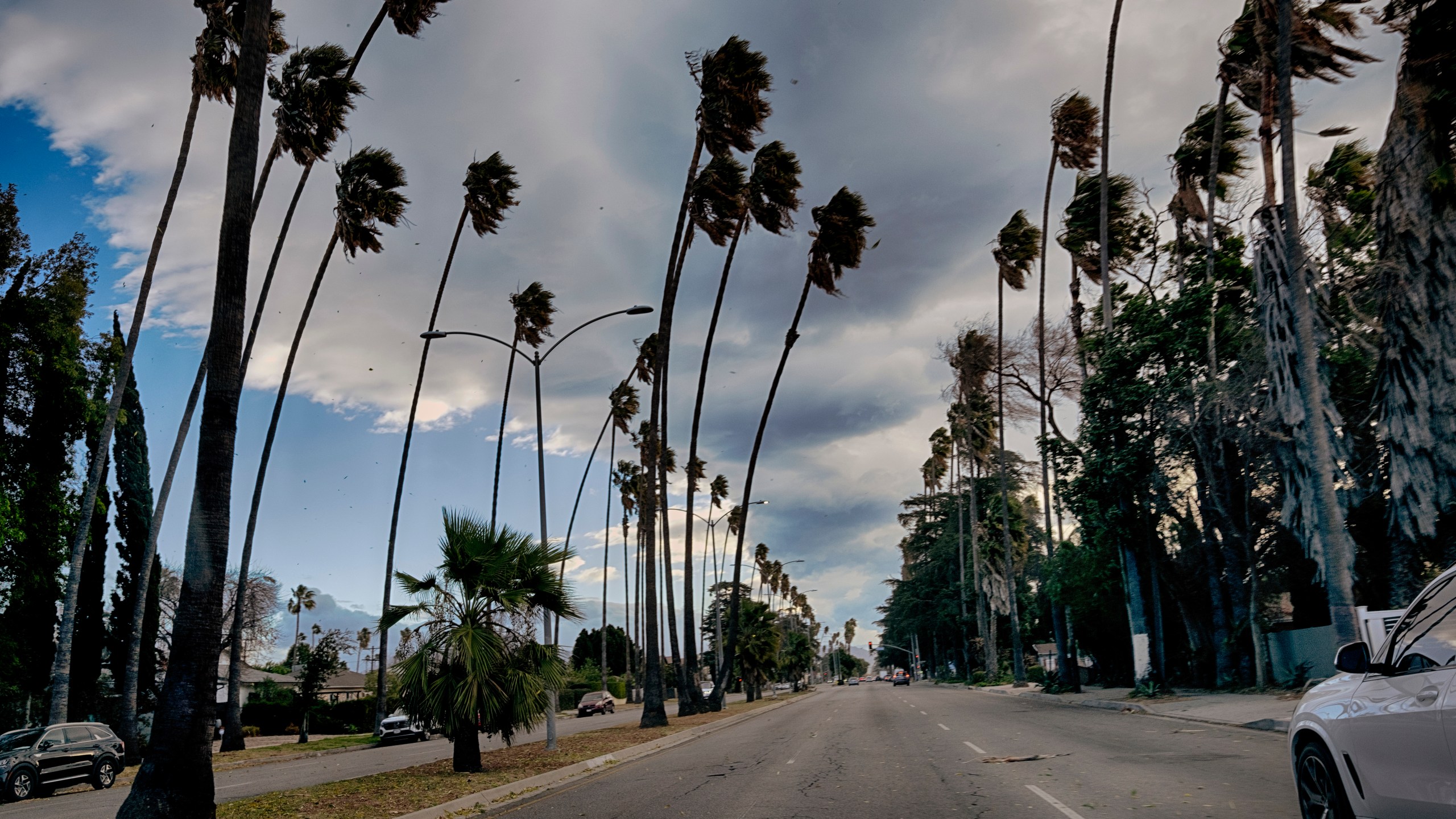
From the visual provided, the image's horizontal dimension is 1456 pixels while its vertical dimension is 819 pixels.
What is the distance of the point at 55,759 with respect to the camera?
63.1 feet

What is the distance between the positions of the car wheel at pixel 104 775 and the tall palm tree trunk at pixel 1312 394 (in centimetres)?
2626

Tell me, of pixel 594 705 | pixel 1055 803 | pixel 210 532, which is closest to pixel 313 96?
pixel 210 532

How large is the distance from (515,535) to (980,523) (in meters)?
47.9

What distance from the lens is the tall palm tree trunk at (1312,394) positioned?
16062mm

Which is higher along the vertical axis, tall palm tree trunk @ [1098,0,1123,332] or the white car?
tall palm tree trunk @ [1098,0,1123,332]

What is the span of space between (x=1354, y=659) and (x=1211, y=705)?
18871mm

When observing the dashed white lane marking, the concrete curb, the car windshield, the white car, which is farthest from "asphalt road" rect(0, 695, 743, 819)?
the white car

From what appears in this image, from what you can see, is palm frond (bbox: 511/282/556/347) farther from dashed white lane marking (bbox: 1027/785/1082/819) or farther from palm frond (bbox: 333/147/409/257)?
dashed white lane marking (bbox: 1027/785/1082/819)

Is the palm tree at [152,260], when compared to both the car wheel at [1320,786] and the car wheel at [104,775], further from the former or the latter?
the car wheel at [1320,786]

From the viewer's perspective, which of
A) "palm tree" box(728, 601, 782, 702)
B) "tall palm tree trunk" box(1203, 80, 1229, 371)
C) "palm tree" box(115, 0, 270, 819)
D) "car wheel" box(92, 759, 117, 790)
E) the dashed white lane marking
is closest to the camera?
the dashed white lane marking

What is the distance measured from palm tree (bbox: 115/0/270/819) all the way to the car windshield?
1367 cm

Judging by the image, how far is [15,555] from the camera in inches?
1192

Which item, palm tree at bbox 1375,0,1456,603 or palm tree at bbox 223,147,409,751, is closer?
palm tree at bbox 1375,0,1456,603

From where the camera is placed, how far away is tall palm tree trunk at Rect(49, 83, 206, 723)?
23.0 meters
